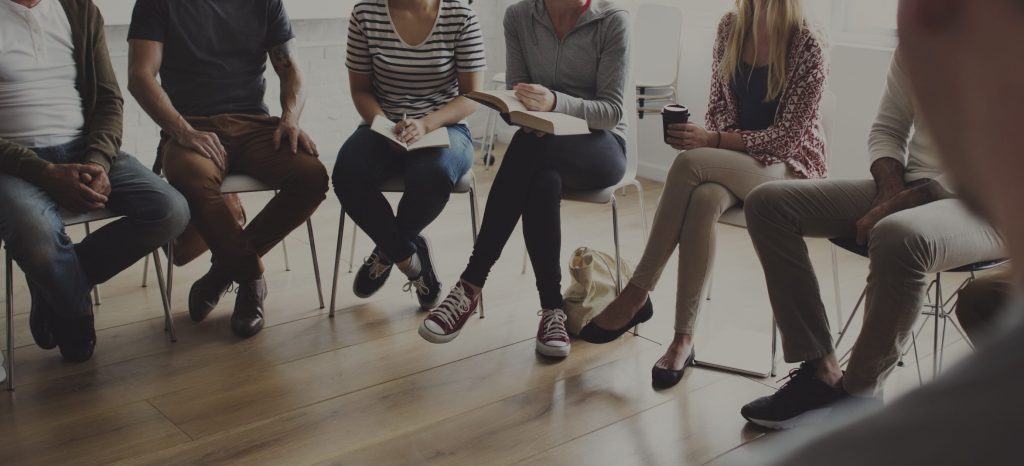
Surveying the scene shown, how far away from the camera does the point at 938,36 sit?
22cm

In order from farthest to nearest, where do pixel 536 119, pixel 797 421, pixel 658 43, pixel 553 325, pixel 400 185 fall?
1. pixel 658 43
2. pixel 400 185
3. pixel 553 325
4. pixel 536 119
5. pixel 797 421

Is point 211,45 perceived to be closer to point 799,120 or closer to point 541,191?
point 541,191

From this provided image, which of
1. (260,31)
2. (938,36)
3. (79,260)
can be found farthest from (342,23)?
(938,36)

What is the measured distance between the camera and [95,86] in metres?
2.77

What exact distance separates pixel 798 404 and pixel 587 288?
0.74 m

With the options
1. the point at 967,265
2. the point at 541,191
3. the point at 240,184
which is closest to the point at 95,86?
the point at 240,184

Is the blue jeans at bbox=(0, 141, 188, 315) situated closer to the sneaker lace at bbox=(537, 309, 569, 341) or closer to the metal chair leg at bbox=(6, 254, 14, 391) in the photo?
the metal chair leg at bbox=(6, 254, 14, 391)

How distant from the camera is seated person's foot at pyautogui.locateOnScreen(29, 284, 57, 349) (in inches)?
105

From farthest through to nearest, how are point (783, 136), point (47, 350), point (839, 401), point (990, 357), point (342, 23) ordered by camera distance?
point (342, 23), point (47, 350), point (783, 136), point (839, 401), point (990, 357)

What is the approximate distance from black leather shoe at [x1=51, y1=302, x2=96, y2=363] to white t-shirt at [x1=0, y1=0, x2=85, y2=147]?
0.47 meters

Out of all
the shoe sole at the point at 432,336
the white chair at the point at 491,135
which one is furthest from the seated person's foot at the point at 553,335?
the white chair at the point at 491,135

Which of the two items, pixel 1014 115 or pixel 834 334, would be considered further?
pixel 834 334

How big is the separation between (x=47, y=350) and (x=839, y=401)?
2.06 m

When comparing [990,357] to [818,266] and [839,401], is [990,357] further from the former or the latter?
[818,266]
